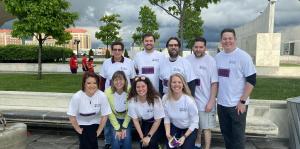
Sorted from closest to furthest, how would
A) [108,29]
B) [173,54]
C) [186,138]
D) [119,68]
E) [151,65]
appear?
[186,138], [173,54], [151,65], [119,68], [108,29]

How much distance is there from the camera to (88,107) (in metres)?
4.24

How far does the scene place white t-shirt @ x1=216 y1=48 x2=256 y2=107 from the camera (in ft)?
13.1

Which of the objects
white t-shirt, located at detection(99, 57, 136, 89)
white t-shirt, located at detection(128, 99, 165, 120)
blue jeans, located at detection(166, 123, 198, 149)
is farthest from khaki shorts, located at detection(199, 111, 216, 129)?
white t-shirt, located at detection(99, 57, 136, 89)

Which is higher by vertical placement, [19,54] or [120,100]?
[19,54]

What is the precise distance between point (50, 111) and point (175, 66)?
283 cm

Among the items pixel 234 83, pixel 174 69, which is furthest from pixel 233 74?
pixel 174 69

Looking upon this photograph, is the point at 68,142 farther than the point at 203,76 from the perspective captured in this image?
Yes

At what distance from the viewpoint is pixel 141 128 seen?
4.45m

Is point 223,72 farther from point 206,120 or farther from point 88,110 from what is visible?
point 88,110

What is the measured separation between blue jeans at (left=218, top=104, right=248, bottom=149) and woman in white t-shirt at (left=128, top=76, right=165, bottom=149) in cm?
87

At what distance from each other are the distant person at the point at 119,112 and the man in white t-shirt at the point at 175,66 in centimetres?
60

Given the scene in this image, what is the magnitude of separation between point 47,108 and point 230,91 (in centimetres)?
379

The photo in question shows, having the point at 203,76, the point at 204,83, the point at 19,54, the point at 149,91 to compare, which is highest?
the point at 19,54

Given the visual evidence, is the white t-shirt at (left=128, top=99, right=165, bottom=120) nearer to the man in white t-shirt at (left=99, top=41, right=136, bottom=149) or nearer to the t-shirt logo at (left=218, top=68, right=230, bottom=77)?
the man in white t-shirt at (left=99, top=41, right=136, bottom=149)
